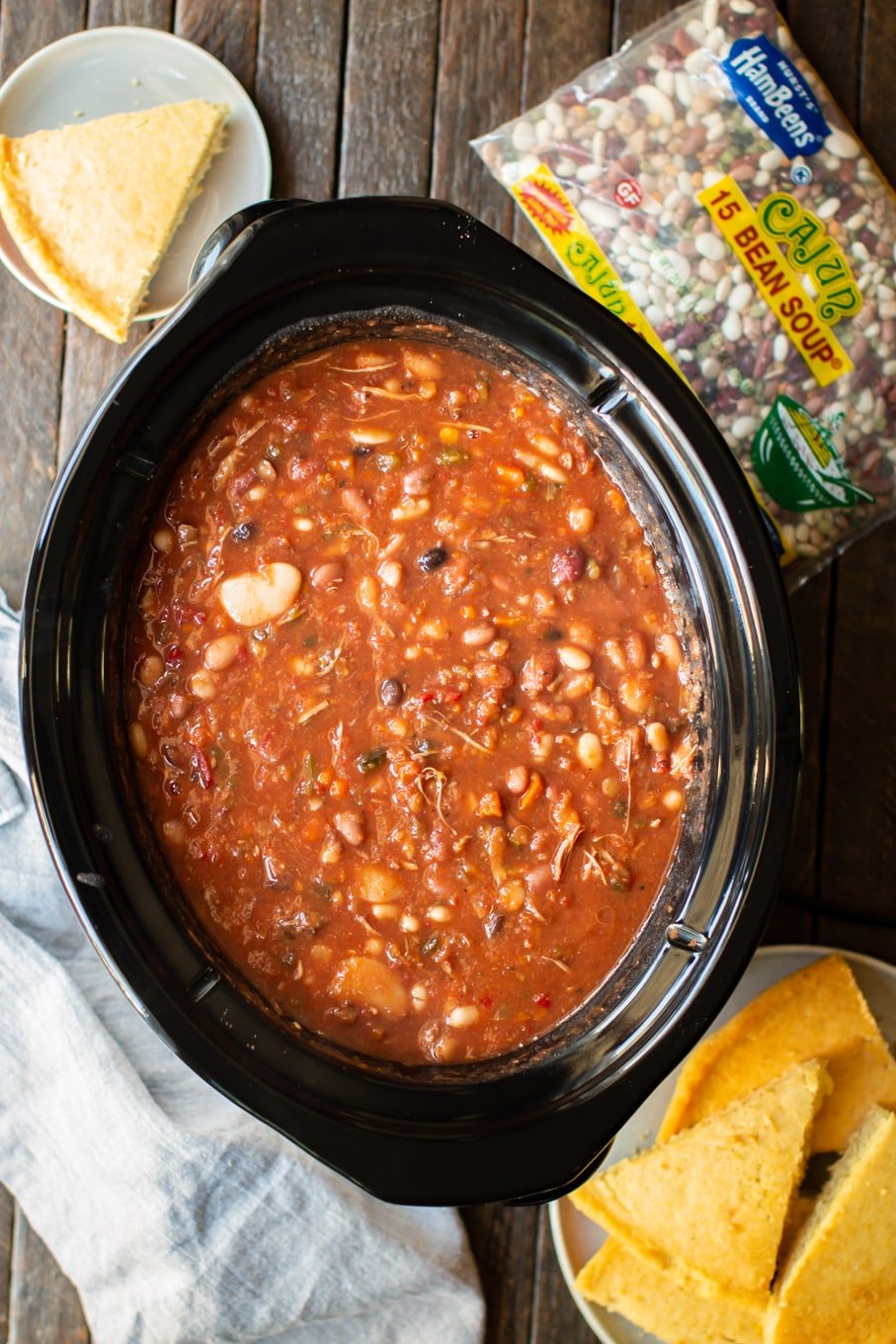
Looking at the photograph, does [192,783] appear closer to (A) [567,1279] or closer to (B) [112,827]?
(B) [112,827]

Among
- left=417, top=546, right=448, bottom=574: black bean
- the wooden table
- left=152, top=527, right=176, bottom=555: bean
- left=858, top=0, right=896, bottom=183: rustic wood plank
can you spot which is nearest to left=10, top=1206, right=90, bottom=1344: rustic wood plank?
the wooden table

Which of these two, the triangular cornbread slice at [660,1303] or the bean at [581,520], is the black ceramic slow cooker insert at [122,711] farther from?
the triangular cornbread slice at [660,1303]

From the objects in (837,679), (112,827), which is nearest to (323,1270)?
(112,827)

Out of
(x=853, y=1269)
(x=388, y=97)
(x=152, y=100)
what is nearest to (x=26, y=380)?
(x=152, y=100)

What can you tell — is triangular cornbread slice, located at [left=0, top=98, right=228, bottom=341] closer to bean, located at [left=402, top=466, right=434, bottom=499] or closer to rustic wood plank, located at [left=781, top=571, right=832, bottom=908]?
bean, located at [left=402, top=466, right=434, bottom=499]

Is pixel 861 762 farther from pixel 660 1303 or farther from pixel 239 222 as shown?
pixel 239 222

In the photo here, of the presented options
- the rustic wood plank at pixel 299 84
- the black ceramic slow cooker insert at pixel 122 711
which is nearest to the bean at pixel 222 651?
the black ceramic slow cooker insert at pixel 122 711
